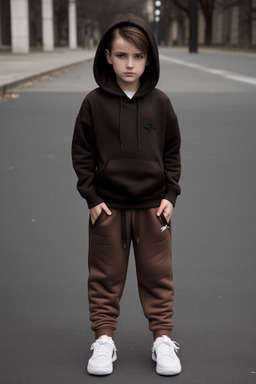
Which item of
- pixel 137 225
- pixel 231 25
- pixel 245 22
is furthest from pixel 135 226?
pixel 231 25

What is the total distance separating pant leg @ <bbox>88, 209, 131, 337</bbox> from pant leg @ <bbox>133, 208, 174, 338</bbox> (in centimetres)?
7

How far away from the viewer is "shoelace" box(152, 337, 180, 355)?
3.09 metres

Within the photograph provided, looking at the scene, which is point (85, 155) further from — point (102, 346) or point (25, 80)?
point (25, 80)

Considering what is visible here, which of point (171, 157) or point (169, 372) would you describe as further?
point (171, 157)

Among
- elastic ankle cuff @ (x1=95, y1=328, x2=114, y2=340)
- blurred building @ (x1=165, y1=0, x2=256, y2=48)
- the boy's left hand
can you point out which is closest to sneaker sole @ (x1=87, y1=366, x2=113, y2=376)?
elastic ankle cuff @ (x1=95, y1=328, x2=114, y2=340)

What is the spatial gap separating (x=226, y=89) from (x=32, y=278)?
13.3m

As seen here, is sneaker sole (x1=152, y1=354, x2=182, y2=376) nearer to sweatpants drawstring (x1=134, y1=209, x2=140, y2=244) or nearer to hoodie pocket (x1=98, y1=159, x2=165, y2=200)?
sweatpants drawstring (x1=134, y1=209, x2=140, y2=244)

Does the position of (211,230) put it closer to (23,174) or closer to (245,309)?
(245,309)

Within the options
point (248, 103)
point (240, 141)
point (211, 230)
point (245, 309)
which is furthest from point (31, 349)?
point (248, 103)

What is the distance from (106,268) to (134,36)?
946 mm

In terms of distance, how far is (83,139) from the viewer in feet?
10.1

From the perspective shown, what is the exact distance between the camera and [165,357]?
3.05m

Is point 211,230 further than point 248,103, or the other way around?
point 248,103

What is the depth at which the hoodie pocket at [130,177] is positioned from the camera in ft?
9.98
